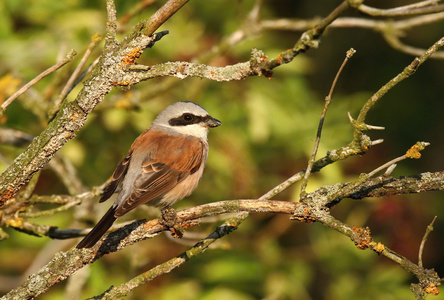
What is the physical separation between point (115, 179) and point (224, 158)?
1740 millimetres

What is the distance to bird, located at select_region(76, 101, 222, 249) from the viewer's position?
4492 mm

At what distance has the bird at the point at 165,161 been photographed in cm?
449

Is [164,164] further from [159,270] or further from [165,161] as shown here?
[159,270]

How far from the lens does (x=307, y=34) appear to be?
2830mm

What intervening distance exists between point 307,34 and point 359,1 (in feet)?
1.60

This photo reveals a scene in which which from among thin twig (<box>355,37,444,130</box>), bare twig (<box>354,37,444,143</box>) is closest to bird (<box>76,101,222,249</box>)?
bare twig (<box>354,37,444,143</box>)

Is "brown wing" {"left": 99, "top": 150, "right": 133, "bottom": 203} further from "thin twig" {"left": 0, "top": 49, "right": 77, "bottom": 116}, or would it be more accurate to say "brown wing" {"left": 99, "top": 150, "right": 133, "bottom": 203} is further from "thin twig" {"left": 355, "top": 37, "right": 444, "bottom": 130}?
"thin twig" {"left": 355, "top": 37, "right": 444, "bottom": 130}

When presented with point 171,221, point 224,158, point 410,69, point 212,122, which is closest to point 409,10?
point 410,69

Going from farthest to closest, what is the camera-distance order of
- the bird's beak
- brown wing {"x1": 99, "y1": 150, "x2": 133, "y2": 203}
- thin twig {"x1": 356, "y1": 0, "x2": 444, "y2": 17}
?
the bird's beak
brown wing {"x1": 99, "y1": 150, "x2": 133, "y2": 203}
thin twig {"x1": 356, "y1": 0, "x2": 444, "y2": 17}

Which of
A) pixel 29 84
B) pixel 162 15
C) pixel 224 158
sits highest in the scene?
pixel 162 15

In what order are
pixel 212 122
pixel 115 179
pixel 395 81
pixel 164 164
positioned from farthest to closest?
1. pixel 212 122
2. pixel 164 164
3. pixel 115 179
4. pixel 395 81

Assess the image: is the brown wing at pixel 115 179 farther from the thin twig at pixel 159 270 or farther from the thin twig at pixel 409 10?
the thin twig at pixel 409 10

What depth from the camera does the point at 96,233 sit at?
3395mm

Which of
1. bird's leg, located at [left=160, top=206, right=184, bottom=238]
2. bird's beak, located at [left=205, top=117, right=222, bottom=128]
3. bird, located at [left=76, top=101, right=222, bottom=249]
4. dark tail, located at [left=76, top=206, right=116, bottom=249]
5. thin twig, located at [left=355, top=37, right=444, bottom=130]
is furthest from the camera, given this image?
bird's beak, located at [left=205, top=117, right=222, bottom=128]
